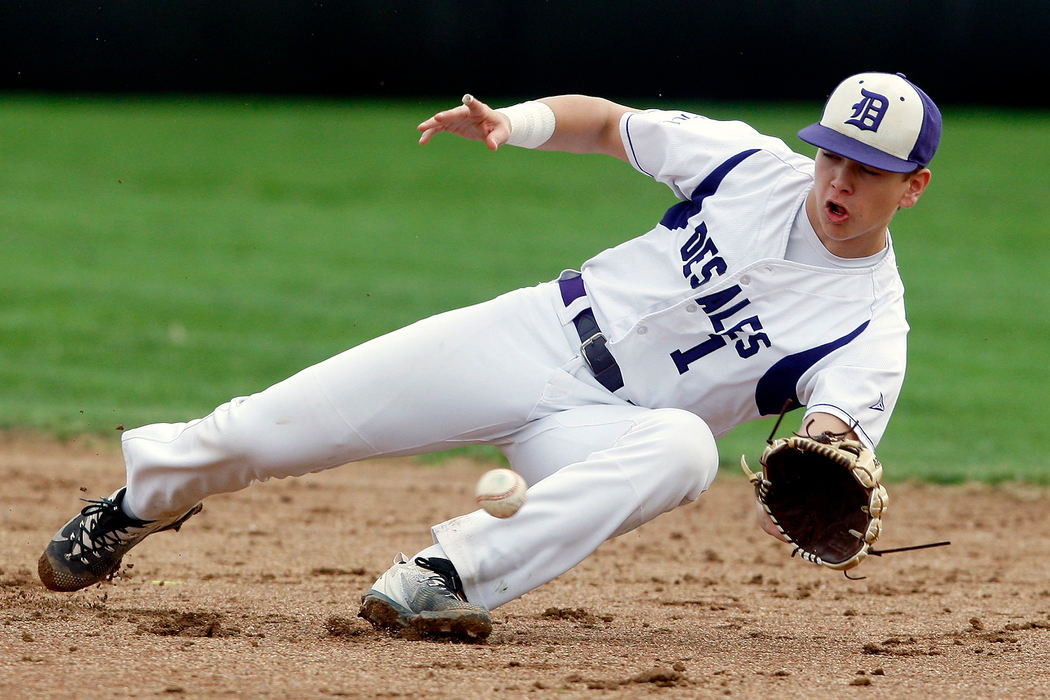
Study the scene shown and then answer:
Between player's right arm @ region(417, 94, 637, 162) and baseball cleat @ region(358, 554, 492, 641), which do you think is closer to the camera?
baseball cleat @ region(358, 554, 492, 641)

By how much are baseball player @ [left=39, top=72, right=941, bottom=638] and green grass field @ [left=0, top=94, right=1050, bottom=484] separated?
3725 millimetres

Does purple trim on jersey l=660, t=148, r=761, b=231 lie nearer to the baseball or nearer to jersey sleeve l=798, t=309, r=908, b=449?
jersey sleeve l=798, t=309, r=908, b=449

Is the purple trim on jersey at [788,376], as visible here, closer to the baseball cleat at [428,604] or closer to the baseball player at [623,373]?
the baseball player at [623,373]

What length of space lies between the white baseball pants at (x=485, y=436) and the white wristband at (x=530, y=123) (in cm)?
43

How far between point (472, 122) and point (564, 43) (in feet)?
46.9

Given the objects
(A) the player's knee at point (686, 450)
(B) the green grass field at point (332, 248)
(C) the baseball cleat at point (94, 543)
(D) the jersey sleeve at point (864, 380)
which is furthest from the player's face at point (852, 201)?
(B) the green grass field at point (332, 248)

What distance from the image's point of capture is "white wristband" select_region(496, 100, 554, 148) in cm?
328

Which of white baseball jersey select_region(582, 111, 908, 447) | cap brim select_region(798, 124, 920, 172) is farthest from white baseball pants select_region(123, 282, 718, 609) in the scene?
cap brim select_region(798, 124, 920, 172)

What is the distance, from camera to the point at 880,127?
9.71ft

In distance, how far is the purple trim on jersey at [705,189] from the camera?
10.6 ft

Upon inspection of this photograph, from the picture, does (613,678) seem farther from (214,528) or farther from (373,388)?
(214,528)

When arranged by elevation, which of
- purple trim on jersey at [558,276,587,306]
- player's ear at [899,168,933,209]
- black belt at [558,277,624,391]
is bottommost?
black belt at [558,277,624,391]

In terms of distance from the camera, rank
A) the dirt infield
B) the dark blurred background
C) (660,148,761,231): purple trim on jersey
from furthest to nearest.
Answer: the dark blurred background, (660,148,761,231): purple trim on jersey, the dirt infield

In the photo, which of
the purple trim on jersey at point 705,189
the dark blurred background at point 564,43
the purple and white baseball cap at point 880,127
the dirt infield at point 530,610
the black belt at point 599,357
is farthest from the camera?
the dark blurred background at point 564,43
